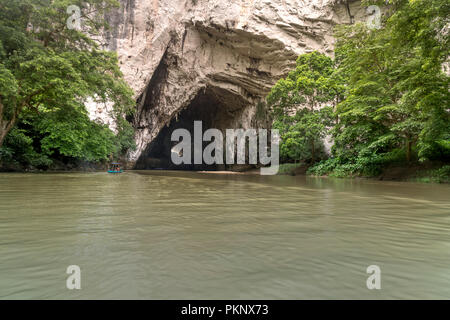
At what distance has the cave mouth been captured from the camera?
2423 cm

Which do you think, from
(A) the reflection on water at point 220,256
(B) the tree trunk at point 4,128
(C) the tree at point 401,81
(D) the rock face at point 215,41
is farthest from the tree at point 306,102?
(A) the reflection on water at point 220,256

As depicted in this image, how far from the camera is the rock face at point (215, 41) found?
714 inches

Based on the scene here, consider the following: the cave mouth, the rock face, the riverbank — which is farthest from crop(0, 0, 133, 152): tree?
the cave mouth

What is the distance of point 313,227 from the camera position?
1.85 metres

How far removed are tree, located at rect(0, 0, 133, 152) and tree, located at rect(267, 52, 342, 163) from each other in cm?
908

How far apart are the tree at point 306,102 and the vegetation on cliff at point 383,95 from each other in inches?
2.3

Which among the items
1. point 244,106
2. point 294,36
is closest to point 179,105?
point 244,106

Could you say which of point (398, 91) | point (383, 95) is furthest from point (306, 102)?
point (398, 91)

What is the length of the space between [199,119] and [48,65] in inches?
896

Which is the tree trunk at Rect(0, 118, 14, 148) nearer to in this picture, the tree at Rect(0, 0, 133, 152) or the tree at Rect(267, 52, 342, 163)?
the tree at Rect(0, 0, 133, 152)

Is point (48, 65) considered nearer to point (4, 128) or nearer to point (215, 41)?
point (4, 128)

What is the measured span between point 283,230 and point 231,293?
38.9 inches

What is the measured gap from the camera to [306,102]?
1571cm

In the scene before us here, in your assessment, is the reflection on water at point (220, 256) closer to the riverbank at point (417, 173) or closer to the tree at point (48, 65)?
the tree at point (48, 65)
